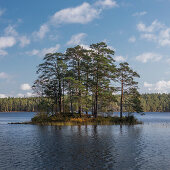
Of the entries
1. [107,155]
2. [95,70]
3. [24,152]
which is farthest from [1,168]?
[95,70]

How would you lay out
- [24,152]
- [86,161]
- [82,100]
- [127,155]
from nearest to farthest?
[86,161]
[127,155]
[24,152]
[82,100]

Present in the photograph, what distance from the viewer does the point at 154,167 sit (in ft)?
61.1

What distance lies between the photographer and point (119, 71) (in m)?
60.6

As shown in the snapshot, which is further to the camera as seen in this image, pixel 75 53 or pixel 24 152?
pixel 75 53

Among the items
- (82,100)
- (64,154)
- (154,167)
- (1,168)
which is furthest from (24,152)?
(82,100)

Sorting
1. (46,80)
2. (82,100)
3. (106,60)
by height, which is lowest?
(82,100)

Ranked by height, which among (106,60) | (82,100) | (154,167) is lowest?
(154,167)

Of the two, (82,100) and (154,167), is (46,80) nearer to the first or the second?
(82,100)

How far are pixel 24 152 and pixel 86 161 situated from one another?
7520mm

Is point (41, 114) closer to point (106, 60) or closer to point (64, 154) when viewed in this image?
point (106, 60)

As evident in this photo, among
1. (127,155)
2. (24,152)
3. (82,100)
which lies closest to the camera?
(127,155)

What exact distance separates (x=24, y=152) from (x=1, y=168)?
6.23 metres

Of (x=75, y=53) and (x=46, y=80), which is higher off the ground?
(x=75, y=53)

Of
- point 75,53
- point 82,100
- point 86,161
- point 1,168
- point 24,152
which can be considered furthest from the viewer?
point 75,53
